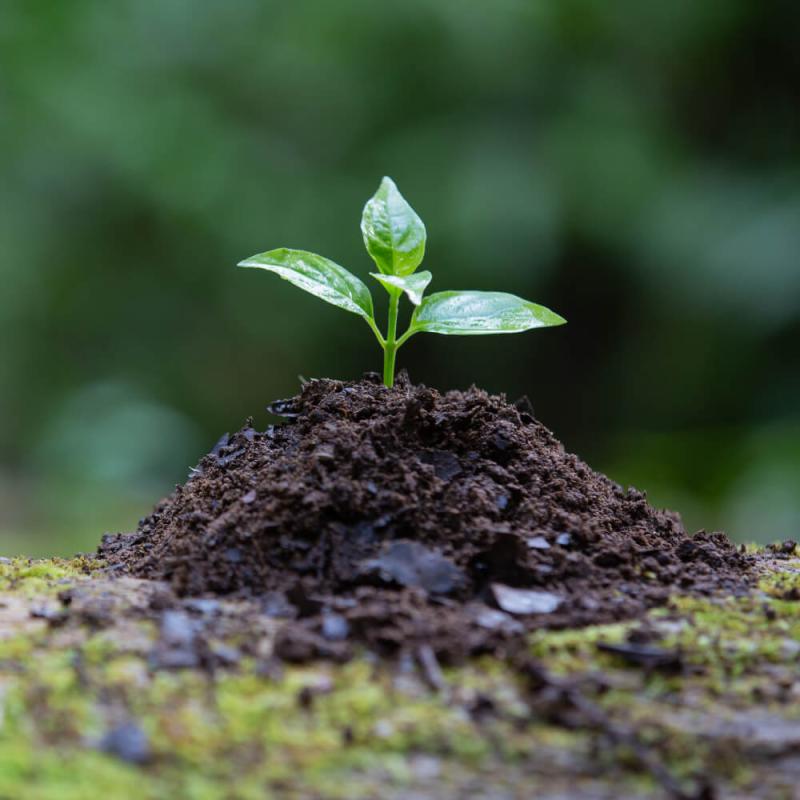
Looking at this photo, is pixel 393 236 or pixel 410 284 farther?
pixel 393 236

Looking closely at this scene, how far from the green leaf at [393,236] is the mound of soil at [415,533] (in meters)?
0.28

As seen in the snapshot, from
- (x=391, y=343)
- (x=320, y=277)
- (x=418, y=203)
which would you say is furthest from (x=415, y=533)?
(x=418, y=203)

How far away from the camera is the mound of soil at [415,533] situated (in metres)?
1.53

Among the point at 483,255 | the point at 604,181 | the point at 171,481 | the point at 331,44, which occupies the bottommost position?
the point at 171,481

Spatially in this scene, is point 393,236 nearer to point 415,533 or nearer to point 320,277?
point 320,277

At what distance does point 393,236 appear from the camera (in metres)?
2.10

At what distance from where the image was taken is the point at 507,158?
632cm

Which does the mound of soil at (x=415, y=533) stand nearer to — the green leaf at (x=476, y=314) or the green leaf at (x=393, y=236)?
the green leaf at (x=476, y=314)

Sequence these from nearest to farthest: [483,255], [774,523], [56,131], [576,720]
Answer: [576,720], [774,523], [483,255], [56,131]

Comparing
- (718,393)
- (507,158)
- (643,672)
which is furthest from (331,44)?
(643,672)

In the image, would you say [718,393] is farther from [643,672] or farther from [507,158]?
[643,672]

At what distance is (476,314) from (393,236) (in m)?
0.25

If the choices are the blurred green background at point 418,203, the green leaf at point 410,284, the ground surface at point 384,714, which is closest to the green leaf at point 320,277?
the green leaf at point 410,284

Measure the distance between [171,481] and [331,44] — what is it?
309 centimetres
